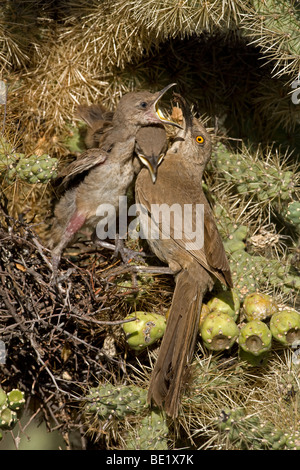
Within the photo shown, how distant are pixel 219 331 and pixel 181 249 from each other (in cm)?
46

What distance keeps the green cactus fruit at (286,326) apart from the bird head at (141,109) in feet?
3.00

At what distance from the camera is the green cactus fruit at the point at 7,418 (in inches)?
79.5

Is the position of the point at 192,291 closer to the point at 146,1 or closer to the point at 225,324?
the point at 225,324

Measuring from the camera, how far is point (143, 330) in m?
2.36

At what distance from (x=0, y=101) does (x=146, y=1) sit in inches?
28.8

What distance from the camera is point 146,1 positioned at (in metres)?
2.45

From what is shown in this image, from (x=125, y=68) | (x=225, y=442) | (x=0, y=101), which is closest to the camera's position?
(x=225, y=442)

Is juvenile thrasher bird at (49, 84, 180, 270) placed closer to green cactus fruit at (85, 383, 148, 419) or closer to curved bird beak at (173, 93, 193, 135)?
curved bird beak at (173, 93, 193, 135)

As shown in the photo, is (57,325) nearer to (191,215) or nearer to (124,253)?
(124,253)

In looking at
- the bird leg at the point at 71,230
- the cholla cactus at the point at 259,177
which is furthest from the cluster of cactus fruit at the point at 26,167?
the cholla cactus at the point at 259,177

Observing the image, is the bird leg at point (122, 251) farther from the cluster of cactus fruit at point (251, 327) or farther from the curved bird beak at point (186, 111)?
the curved bird beak at point (186, 111)

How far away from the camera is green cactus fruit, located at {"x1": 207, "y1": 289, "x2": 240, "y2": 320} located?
247 centimetres

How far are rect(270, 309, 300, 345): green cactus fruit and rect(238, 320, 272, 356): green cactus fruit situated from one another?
0.05m

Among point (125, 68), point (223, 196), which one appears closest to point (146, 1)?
point (125, 68)
